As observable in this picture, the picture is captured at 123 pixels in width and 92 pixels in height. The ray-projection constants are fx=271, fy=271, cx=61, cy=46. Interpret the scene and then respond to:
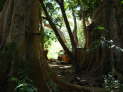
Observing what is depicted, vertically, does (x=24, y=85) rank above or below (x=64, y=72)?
above

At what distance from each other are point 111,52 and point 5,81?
458cm

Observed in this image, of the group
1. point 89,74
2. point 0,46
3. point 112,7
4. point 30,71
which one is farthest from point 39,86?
point 112,7

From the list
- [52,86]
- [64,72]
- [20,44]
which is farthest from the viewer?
[64,72]

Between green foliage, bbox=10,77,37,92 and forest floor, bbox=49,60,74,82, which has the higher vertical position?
green foliage, bbox=10,77,37,92

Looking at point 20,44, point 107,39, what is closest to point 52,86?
point 20,44

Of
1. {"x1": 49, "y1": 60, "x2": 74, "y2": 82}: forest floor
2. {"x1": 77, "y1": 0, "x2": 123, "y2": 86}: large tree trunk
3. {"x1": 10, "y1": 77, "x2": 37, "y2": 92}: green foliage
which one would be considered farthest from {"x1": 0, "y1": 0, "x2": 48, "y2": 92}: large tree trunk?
{"x1": 77, "y1": 0, "x2": 123, "y2": 86}: large tree trunk

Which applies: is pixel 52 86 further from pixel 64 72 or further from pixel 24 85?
pixel 64 72

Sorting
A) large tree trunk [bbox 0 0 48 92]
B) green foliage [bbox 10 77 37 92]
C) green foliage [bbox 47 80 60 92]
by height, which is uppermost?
large tree trunk [bbox 0 0 48 92]

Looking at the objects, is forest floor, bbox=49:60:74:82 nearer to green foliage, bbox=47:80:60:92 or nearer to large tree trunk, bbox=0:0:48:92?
green foliage, bbox=47:80:60:92

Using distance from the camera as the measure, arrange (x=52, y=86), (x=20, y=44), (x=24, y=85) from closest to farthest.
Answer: (x=24, y=85), (x=20, y=44), (x=52, y=86)

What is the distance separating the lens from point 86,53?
1070cm

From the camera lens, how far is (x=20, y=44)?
5523 mm

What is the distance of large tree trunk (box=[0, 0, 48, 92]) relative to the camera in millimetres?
5309

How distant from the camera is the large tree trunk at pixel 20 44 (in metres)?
5.31
